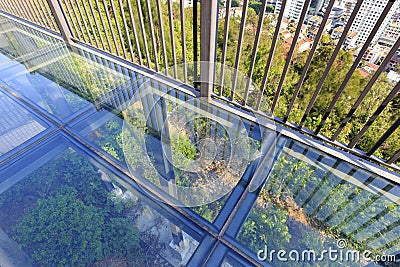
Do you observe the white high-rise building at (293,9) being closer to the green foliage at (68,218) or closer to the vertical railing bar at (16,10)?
the green foliage at (68,218)

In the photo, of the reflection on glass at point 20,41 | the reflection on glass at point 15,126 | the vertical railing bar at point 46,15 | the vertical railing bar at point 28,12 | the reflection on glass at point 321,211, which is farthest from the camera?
the vertical railing bar at point 28,12

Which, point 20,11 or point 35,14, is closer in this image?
point 35,14

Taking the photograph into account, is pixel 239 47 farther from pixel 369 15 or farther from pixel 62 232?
pixel 62 232

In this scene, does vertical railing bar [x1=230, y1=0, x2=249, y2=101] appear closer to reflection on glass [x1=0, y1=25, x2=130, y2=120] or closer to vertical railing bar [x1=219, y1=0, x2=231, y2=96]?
vertical railing bar [x1=219, y1=0, x2=231, y2=96]

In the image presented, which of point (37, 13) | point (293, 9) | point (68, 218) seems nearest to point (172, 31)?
point (293, 9)

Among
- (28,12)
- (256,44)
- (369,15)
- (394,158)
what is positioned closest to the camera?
(369,15)

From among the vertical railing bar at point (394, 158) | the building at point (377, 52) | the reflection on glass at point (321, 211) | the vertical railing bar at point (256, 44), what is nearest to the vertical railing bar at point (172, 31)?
the vertical railing bar at point (256, 44)

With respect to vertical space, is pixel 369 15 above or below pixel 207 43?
above
